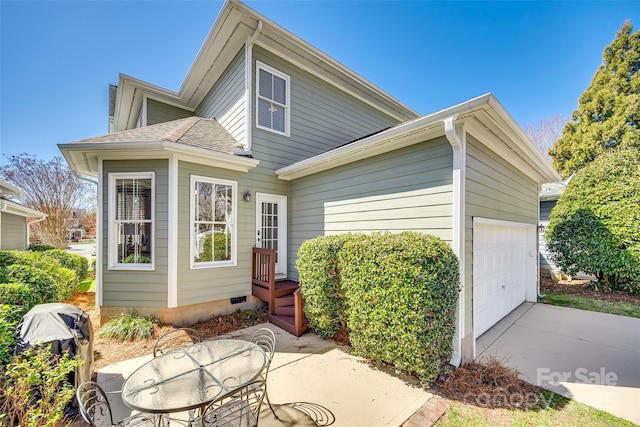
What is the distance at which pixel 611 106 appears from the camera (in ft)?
37.2

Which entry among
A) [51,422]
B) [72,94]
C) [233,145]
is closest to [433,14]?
[233,145]

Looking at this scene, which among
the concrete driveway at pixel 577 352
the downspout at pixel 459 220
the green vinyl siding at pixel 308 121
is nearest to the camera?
the concrete driveway at pixel 577 352

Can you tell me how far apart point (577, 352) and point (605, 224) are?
545 cm

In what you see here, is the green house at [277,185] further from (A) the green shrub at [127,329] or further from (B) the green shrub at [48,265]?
(B) the green shrub at [48,265]

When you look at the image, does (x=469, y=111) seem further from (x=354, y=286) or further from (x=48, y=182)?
(x=48, y=182)

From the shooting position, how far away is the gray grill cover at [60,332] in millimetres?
2601

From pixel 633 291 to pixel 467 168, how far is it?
796 centimetres

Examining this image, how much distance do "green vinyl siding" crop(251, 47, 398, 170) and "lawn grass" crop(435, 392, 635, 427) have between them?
19.3 ft

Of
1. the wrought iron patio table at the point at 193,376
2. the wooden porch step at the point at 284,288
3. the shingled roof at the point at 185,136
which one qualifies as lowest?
the wooden porch step at the point at 284,288

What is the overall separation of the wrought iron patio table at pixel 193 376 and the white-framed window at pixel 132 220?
3324mm

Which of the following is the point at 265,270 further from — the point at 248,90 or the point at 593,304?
the point at 593,304

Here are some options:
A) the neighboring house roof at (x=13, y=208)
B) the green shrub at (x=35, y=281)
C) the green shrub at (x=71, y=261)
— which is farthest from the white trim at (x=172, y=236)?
the neighboring house roof at (x=13, y=208)

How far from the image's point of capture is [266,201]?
675 cm

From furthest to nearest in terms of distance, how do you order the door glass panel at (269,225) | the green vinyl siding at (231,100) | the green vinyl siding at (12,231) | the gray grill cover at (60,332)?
the green vinyl siding at (12,231) → the door glass panel at (269,225) → the green vinyl siding at (231,100) → the gray grill cover at (60,332)
